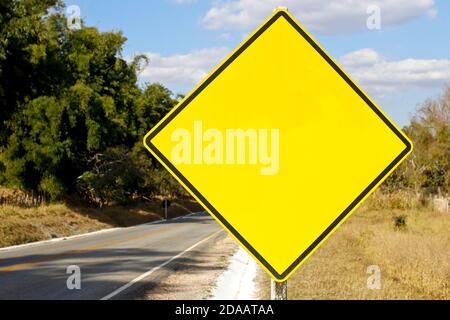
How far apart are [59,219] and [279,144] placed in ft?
98.1

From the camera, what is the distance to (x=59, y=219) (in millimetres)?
31234

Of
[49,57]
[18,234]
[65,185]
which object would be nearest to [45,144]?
[65,185]

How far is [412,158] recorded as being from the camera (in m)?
51.4

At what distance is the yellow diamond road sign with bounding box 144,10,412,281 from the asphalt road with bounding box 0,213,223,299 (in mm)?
7622

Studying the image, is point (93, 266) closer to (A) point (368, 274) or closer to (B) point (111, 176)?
(A) point (368, 274)

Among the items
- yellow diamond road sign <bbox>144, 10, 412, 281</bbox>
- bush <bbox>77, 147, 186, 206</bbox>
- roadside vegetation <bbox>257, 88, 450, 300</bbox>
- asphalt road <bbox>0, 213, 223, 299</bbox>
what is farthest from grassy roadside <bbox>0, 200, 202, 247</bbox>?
yellow diamond road sign <bbox>144, 10, 412, 281</bbox>

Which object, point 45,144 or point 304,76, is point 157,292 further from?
point 45,144

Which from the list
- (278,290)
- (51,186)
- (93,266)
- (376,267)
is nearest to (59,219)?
(51,186)

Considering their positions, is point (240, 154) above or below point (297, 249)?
above

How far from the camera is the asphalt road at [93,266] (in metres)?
10.8

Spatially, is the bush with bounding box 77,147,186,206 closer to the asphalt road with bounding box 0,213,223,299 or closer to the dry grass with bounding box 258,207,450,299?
the asphalt road with bounding box 0,213,223,299

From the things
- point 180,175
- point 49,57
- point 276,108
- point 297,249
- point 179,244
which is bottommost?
point 179,244

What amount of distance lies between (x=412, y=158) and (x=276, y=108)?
51.1 m
